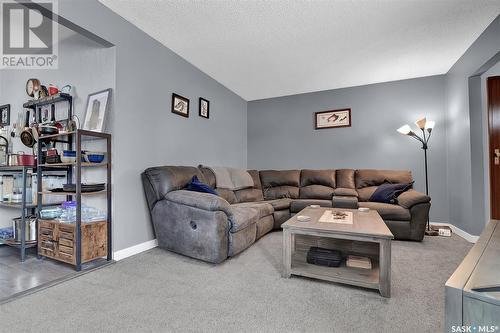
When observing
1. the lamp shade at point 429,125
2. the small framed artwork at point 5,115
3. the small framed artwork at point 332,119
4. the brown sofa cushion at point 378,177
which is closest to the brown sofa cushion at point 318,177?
the brown sofa cushion at point 378,177

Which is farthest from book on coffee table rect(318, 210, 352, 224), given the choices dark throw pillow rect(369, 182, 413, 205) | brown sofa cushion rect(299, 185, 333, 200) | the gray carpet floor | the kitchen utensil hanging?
the kitchen utensil hanging

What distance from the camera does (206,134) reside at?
150 inches

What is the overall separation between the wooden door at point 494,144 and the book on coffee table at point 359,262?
211cm

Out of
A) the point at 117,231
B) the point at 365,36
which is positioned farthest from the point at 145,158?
the point at 365,36

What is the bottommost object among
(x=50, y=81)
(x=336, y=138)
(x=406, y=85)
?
(x=336, y=138)

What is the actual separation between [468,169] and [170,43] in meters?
4.15

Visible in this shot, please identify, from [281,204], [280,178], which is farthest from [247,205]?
[280,178]

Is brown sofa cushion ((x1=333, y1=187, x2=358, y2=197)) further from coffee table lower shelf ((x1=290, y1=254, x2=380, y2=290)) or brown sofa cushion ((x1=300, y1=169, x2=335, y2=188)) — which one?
coffee table lower shelf ((x1=290, y1=254, x2=380, y2=290))

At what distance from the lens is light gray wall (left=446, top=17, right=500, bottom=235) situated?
8.93ft

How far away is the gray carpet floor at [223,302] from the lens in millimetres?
1321

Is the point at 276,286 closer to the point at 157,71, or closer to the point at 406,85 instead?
the point at 157,71

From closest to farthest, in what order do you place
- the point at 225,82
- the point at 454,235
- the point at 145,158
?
the point at 145,158 → the point at 454,235 → the point at 225,82

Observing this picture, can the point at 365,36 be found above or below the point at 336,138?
above

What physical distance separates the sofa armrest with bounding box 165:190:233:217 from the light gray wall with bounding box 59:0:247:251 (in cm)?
50
